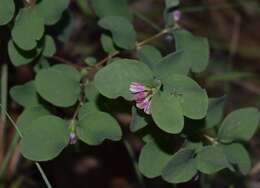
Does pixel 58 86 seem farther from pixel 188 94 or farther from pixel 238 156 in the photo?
pixel 238 156

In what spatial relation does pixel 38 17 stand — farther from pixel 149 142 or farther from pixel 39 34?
pixel 149 142

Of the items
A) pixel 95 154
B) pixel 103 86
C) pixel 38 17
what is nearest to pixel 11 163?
pixel 95 154

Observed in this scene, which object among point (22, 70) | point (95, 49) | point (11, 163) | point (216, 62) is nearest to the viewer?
point (11, 163)

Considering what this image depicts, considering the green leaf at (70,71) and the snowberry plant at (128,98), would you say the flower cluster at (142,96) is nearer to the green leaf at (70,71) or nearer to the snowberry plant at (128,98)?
the snowberry plant at (128,98)

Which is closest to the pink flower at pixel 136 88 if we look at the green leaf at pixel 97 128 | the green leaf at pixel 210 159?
the green leaf at pixel 97 128

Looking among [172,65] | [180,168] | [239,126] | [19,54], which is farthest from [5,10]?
[239,126]

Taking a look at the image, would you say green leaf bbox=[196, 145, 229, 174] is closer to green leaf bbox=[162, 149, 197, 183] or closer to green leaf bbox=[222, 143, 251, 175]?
green leaf bbox=[162, 149, 197, 183]
